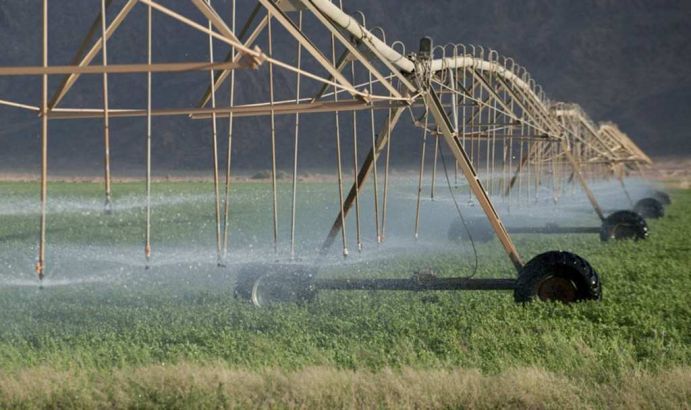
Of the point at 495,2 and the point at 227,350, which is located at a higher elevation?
the point at 495,2

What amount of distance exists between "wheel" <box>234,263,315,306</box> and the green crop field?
31 cm

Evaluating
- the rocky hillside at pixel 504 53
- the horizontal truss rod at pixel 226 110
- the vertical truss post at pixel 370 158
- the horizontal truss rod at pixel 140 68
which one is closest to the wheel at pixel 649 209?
the vertical truss post at pixel 370 158

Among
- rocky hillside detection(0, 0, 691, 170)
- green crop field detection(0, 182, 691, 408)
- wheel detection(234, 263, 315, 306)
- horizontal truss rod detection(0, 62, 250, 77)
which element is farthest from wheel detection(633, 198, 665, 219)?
rocky hillside detection(0, 0, 691, 170)

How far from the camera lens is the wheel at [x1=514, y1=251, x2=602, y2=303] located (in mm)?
15500

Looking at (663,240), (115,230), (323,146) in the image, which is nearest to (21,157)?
(323,146)

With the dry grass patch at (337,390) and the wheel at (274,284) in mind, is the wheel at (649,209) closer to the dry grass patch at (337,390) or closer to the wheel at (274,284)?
the wheel at (274,284)

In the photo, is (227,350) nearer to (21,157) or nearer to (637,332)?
(637,332)

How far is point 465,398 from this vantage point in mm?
10250

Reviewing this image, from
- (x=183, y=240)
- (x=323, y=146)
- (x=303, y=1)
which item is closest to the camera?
(x=303, y=1)

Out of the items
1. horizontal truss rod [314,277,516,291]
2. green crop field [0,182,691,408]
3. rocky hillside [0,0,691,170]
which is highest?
rocky hillside [0,0,691,170]

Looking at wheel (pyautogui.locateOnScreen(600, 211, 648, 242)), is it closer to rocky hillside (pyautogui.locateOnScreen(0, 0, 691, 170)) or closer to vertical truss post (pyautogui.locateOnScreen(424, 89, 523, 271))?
vertical truss post (pyautogui.locateOnScreen(424, 89, 523, 271))

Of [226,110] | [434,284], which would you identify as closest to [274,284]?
[434,284]

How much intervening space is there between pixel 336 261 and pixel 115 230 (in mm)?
18395

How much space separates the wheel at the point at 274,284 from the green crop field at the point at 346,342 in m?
0.31
